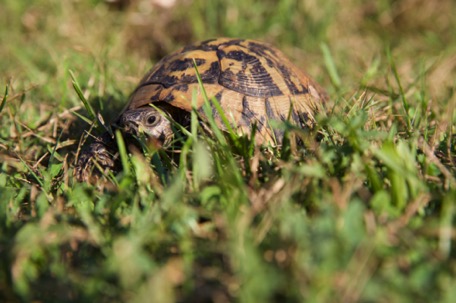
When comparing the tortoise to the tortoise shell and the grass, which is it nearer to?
the tortoise shell

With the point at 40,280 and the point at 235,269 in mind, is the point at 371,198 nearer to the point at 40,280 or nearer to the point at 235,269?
the point at 235,269

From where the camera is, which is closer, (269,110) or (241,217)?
(241,217)

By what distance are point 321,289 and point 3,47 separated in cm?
479

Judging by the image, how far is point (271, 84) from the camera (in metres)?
3.02

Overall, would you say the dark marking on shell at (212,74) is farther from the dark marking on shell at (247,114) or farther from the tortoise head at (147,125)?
the tortoise head at (147,125)

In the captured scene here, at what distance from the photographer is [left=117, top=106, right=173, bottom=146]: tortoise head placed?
2.88 meters

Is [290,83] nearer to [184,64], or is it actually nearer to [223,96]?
[223,96]

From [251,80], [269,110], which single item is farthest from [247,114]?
[251,80]

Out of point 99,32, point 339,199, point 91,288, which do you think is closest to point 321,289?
point 339,199

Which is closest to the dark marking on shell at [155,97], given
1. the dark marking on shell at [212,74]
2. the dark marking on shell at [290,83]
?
the dark marking on shell at [212,74]

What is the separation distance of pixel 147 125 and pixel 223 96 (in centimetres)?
48

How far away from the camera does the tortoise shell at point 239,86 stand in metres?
2.87

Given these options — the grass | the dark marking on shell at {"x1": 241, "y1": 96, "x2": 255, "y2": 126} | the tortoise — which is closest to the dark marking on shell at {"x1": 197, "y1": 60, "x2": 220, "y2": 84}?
the tortoise

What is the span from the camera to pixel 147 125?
115 inches
